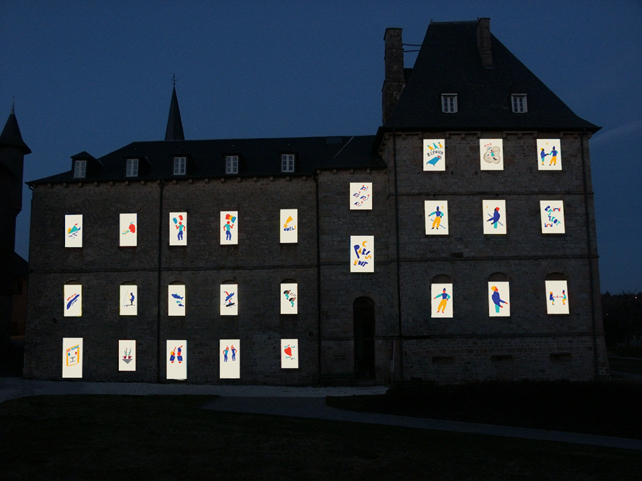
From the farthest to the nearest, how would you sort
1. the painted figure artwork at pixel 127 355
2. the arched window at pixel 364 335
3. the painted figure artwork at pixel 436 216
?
1. the painted figure artwork at pixel 127 355
2. the arched window at pixel 364 335
3. the painted figure artwork at pixel 436 216

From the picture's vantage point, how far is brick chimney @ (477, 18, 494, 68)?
31.4 metres

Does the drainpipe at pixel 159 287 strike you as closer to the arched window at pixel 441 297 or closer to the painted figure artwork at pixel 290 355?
the painted figure artwork at pixel 290 355

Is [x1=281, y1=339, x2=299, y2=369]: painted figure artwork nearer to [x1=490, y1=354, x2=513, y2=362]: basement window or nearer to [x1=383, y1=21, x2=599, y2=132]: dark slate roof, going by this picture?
[x1=490, y1=354, x2=513, y2=362]: basement window

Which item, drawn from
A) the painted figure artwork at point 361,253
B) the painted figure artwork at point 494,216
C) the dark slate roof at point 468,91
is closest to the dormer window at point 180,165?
the painted figure artwork at point 361,253

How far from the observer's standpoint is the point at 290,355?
29.8m

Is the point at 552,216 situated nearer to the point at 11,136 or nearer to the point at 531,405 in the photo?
the point at 531,405

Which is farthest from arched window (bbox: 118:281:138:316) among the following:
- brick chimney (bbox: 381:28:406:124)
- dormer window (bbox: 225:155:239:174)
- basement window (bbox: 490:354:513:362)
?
basement window (bbox: 490:354:513:362)

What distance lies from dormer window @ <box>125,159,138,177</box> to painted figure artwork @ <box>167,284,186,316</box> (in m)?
6.75

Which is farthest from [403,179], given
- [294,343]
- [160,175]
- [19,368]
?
[19,368]

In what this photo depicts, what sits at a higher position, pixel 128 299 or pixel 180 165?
pixel 180 165

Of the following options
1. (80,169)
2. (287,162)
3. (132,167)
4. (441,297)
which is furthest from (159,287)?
(441,297)

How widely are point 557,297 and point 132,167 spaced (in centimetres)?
2362

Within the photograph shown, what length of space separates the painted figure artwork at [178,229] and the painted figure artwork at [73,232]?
5166 mm

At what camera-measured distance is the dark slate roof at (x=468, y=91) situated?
28438 mm
